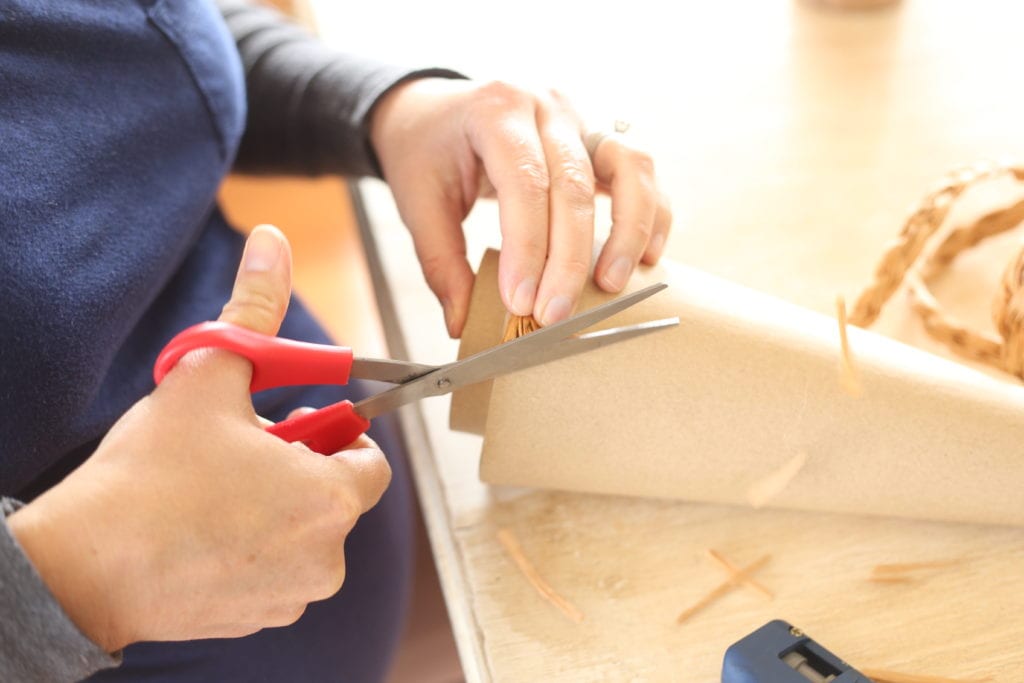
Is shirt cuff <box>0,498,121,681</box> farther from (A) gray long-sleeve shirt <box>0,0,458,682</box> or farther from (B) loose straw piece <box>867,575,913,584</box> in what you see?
(B) loose straw piece <box>867,575,913,584</box>

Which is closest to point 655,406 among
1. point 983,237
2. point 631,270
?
point 631,270

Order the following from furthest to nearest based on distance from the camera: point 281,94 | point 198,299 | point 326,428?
point 281,94 < point 198,299 < point 326,428

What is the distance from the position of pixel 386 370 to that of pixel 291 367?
6 centimetres

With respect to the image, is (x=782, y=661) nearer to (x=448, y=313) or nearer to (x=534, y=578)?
(x=534, y=578)

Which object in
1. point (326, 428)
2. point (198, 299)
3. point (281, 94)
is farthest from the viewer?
point (281, 94)

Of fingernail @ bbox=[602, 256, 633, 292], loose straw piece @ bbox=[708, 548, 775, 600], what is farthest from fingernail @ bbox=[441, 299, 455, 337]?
loose straw piece @ bbox=[708, 548, 775, 600]

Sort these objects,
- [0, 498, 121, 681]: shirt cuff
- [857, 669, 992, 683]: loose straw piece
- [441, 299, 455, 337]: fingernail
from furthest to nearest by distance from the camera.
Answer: [441, 299, 455, 337]: fingernail
[857, 669, 992, 683]: loose straw piece
[0, 498, 121, 681]: shirt cuff

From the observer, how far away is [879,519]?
1.91ft

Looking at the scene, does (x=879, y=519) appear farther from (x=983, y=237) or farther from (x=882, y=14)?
(x=882, y=14)

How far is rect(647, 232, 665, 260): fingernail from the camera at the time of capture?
0.59m

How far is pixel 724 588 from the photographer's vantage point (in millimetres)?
546

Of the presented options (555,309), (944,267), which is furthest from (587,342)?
(944,267)

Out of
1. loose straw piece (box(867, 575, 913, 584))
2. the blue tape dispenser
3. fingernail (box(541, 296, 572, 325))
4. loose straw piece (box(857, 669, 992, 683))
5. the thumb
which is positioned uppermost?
the thumb

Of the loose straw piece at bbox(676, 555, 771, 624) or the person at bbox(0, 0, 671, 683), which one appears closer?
the person at bbox(0, 0, 671, 683)
